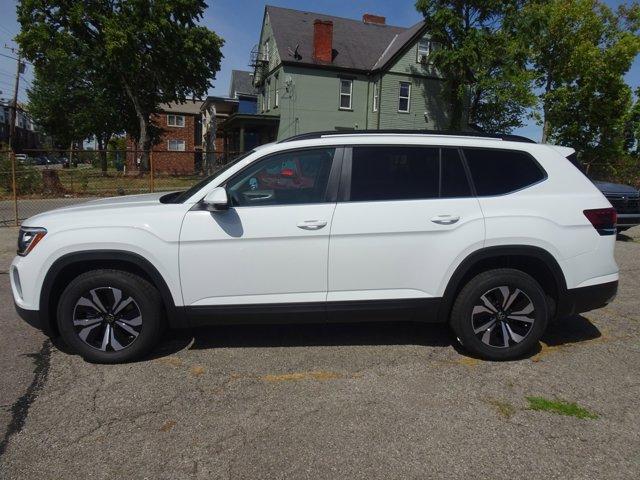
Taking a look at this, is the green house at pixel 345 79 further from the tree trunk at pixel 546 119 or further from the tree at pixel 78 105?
the tree at pixel 78 105

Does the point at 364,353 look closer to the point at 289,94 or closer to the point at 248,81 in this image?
the point at 289,94

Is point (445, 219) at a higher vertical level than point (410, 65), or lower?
lower

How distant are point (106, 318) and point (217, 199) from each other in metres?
1.31

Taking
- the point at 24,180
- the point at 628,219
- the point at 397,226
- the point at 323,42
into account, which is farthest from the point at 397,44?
the point at 397,226

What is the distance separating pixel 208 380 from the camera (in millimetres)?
3676

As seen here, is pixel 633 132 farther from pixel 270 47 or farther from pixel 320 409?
pixel 320 409

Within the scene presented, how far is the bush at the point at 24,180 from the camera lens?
1530 centimetres

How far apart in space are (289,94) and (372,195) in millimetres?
26720

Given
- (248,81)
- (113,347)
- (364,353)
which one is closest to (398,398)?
(364,353)

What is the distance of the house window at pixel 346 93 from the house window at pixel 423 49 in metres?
4.53

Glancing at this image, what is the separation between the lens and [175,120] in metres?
47.4

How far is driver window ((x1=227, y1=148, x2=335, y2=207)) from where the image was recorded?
3.84 m

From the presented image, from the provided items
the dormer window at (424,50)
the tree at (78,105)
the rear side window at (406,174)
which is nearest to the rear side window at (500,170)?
the rear side window at (406,174)

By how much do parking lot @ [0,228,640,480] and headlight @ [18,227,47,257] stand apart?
36.6 inches
